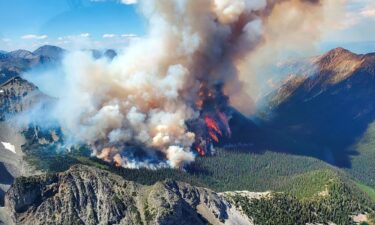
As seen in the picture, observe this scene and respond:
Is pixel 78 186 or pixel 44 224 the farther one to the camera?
pixel 78 186

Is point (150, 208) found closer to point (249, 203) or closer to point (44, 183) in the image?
point (44, 183)

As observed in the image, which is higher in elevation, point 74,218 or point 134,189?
point 134,189

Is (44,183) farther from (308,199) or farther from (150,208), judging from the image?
(308,199)

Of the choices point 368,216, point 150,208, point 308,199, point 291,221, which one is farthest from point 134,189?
point 368,216

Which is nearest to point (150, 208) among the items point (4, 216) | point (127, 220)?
point (127, 220)

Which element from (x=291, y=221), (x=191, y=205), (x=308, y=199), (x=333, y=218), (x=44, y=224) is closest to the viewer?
(x=44, y=224)

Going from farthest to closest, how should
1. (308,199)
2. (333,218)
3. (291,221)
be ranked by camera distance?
(308,199), (333,218), (291,221)
